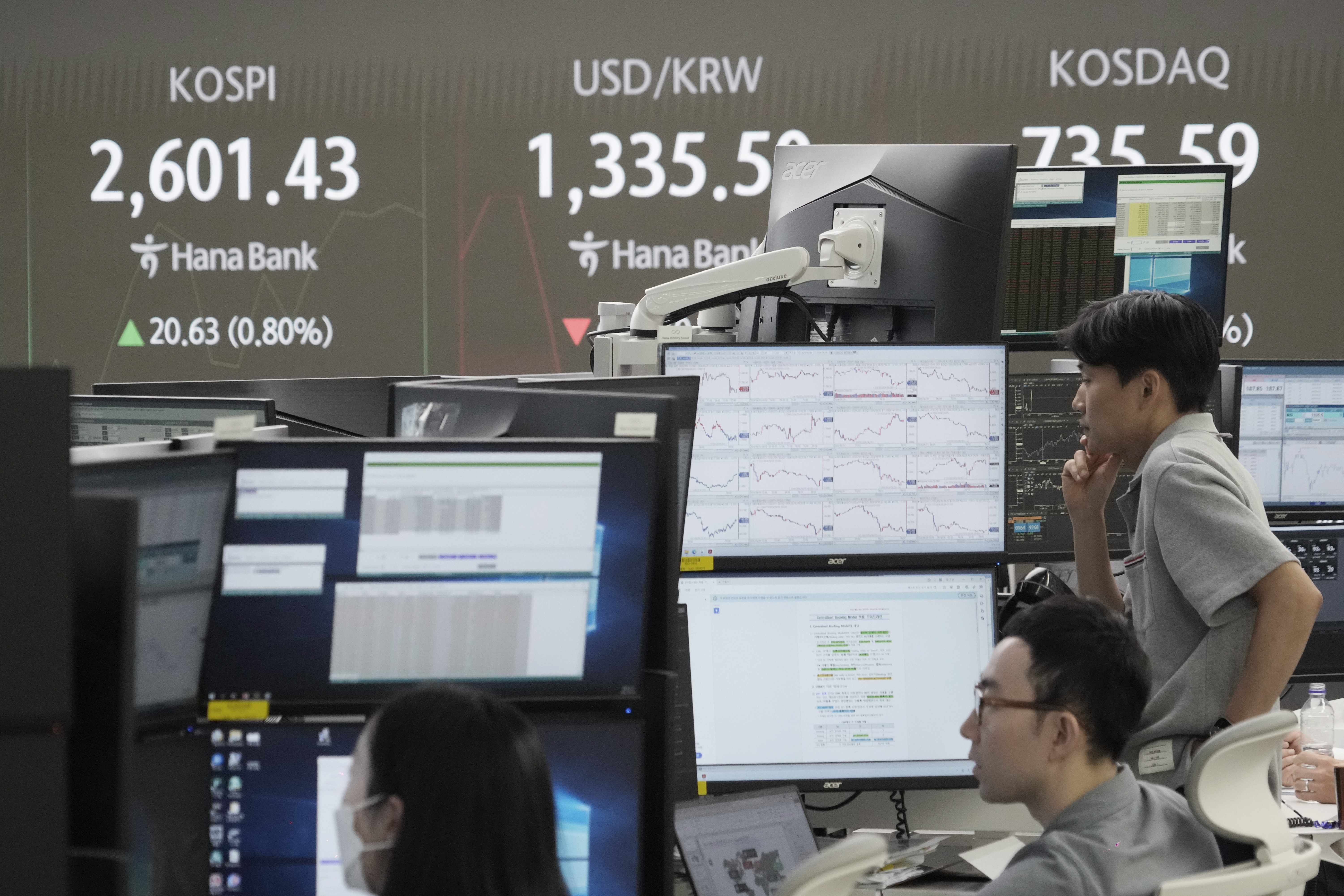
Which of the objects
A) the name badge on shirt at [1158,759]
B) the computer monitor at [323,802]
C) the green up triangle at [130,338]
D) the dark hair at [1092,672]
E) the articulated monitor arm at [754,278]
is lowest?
the name badge on shirt at [1158,759]

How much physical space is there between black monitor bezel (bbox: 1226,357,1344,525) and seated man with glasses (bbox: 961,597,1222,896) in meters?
1.67

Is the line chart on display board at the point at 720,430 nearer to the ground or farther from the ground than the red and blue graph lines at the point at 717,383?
nearer to the ground

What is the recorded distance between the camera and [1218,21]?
15.6ft

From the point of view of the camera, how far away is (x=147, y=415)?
2.47 metres

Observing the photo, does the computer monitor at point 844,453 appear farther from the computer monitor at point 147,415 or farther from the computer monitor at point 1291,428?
the computer monitor at point 1291,428

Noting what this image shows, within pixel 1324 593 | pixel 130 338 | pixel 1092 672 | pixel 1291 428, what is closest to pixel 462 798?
pixel 1092 672

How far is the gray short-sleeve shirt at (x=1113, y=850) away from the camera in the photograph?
1502 mm

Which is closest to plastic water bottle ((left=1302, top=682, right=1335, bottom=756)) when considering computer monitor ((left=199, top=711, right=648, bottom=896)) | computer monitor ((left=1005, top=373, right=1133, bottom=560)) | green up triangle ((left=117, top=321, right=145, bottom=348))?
computer monitor ((left=1005, top=373, right=1133, bottom=560))

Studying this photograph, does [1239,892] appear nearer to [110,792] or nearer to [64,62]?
[110,792]

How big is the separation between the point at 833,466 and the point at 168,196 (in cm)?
354

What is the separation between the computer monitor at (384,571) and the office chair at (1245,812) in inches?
26.0

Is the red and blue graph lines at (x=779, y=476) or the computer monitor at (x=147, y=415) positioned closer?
the red and blue graph lines at (x=779, y=476)

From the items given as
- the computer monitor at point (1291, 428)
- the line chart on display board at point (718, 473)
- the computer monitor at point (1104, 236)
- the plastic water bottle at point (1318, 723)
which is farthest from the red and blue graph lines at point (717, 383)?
the computer monitor at point (1291, 428)

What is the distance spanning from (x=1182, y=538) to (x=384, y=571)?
4.13 feet
